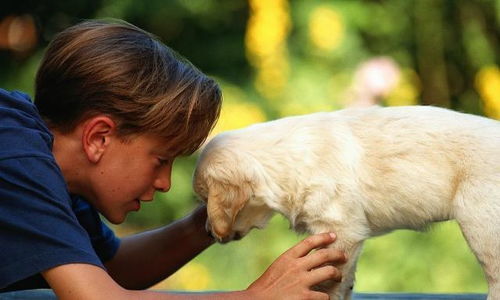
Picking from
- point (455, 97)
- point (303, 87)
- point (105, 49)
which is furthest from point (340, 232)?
point (455, 97)

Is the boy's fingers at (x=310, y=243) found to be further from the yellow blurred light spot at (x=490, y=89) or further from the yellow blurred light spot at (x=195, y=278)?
the yellow blurred light spot at (x=490, y=89)

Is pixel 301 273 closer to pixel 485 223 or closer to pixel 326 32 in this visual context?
pixel 485 223

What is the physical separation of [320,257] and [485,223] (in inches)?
16.3

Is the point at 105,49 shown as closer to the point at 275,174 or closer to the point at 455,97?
the point at 275,174

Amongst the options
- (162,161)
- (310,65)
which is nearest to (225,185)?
(162,161)

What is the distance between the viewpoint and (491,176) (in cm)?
224

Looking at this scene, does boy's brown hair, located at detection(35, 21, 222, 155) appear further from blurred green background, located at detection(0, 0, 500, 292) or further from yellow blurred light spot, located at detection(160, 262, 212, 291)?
yellow blurred light spot, located at detection(160, 262, 212, 291)

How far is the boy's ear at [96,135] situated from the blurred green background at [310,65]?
256 cm

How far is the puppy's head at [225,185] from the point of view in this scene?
2396 mm

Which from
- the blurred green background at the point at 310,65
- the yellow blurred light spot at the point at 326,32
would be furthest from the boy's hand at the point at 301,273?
the yellow blurred light spot at the point at 326,32

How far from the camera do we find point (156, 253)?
2941 millimetres

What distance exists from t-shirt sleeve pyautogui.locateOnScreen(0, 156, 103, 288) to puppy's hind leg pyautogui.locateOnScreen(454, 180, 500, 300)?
2.99ft

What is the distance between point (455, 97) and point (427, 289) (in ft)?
5.35

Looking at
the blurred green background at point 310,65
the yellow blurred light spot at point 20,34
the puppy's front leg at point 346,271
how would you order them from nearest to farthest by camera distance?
1. the puppy's front leg at point 346,271
2. the blurred green background at point 310,65
3. the yellow blurred light spot at point 20,34
